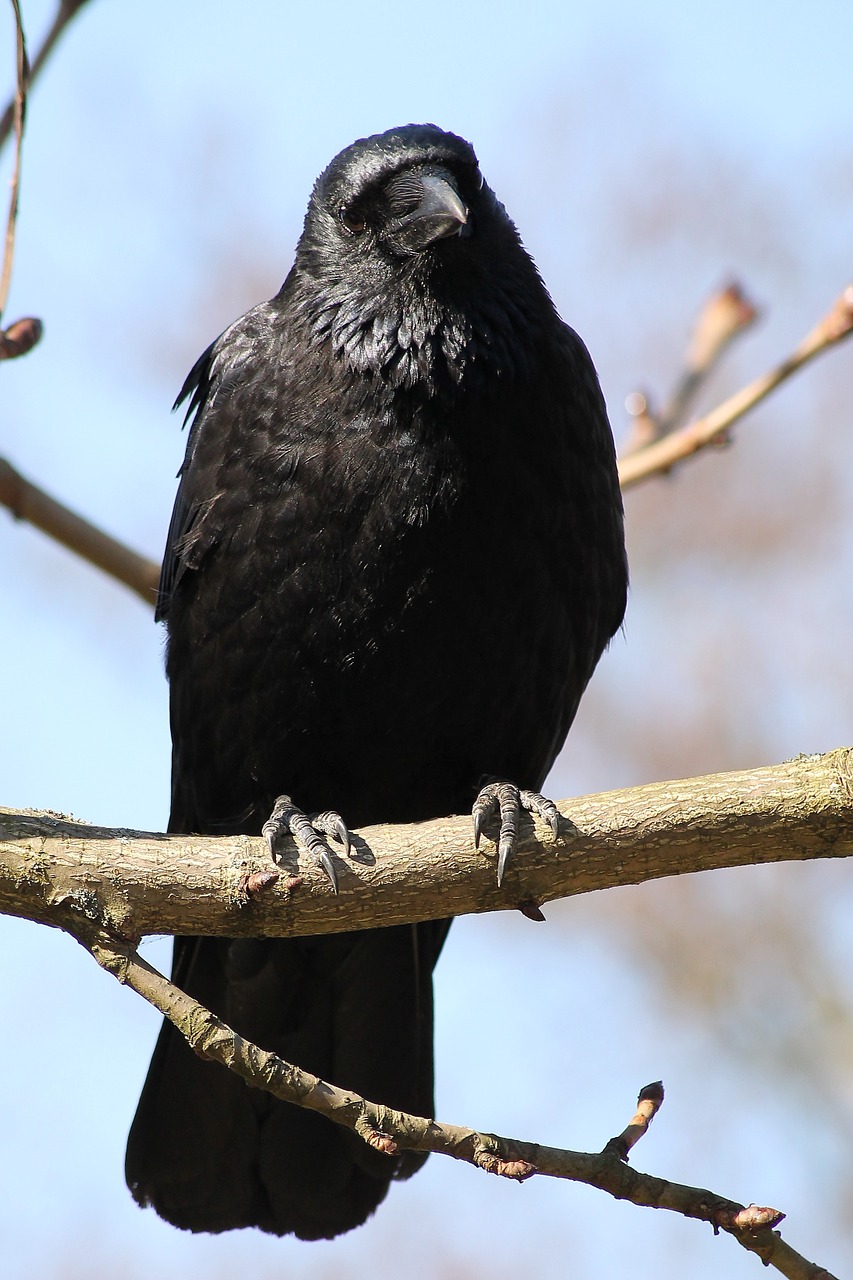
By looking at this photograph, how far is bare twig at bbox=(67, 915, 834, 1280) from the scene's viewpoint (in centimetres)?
277

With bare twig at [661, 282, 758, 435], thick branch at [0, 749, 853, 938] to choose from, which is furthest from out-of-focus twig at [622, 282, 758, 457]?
thick branch at [0, 749, 853, 938]

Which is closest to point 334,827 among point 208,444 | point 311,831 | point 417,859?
point 311,831

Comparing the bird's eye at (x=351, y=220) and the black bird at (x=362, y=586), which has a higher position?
the bird's eye at (x=351, y=220)

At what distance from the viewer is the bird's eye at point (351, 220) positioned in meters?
4.41

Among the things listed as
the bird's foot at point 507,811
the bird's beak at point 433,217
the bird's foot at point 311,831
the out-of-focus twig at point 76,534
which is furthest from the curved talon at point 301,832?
the bird's beak at point 433,217

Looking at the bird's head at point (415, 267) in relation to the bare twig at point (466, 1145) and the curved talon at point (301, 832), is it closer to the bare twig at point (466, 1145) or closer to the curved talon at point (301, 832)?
the curved talon at point (301, 832)

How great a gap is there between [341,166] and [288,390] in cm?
80

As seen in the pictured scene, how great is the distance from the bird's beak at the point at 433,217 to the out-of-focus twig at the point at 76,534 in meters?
1.18

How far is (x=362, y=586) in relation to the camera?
4.00 meters

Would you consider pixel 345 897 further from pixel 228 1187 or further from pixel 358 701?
pixel 228 1187

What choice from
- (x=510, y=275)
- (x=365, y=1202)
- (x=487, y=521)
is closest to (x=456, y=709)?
(x=487, y=521)

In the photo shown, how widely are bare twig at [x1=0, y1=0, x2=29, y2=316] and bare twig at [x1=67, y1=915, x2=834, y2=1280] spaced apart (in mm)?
1589

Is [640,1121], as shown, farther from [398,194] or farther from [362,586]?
[398,194]

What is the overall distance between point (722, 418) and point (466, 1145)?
1914 mm
